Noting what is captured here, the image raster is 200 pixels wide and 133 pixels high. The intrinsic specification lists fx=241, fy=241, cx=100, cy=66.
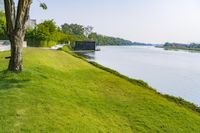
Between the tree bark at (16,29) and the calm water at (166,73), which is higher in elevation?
the tree bark at (16,29)

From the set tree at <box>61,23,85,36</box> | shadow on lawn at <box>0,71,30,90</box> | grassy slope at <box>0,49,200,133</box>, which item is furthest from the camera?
tree at <box>61,23,85,36</box>

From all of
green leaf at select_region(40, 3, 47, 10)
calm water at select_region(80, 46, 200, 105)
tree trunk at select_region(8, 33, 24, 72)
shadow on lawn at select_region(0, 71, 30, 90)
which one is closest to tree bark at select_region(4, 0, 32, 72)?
tree trunk at select_region(8, 33, 24, 72)

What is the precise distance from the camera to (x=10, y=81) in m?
8.08

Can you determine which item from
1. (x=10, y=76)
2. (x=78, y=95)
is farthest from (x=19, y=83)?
(x=78, y=95)

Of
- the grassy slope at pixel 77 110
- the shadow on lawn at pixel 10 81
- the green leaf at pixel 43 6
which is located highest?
the green leaf at pixel 43 6

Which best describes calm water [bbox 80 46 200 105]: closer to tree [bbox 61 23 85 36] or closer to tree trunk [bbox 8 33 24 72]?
tree trunk [bbox 8 33 24 72]

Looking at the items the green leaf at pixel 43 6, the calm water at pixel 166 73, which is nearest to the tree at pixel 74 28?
the calm water at pixel 166 73

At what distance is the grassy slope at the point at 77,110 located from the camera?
5520 mm

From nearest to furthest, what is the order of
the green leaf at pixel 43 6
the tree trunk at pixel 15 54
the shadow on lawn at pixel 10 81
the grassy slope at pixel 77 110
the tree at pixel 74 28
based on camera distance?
1. the grassy slope at pixel 77 110
2. the shadow on lawn at pixel 10 81
3. the tree trunk at pixel 15 54
4. the green leaf at pixel 43 6
5. the tree at pixel 74 28

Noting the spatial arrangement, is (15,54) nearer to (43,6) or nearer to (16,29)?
(16,29)

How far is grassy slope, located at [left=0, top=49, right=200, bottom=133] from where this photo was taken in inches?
217

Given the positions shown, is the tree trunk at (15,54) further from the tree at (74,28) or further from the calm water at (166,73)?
the tree at (74,28)

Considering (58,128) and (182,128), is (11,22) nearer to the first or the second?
(58,128)

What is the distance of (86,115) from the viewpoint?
653cm
